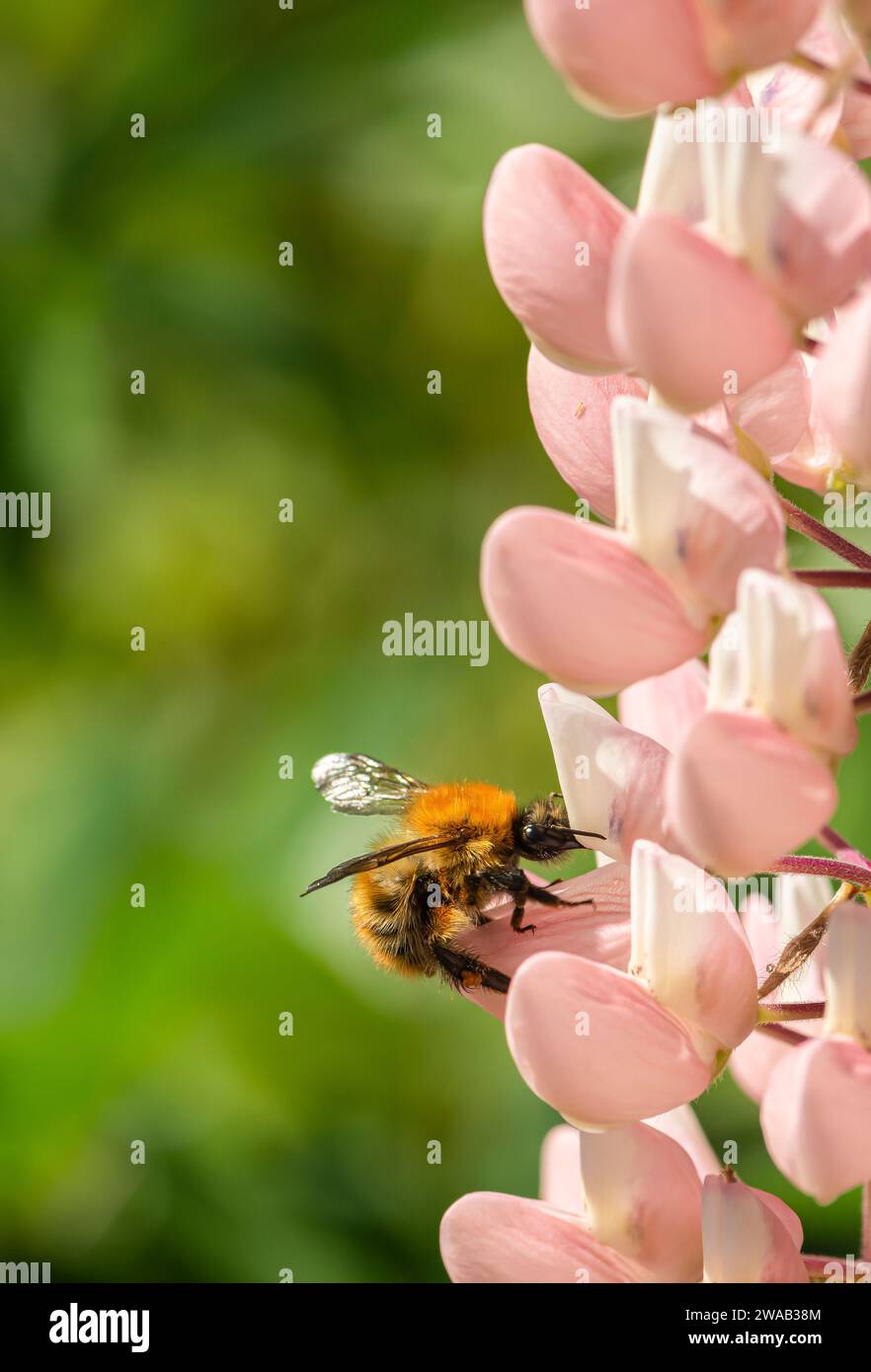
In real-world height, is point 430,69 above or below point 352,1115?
above

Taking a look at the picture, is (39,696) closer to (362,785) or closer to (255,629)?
(255,629)

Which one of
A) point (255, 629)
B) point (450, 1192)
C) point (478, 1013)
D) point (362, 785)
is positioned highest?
point (255, 629)

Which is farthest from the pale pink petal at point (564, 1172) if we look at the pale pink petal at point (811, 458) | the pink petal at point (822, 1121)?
the pale pink petal at point (811, 458)

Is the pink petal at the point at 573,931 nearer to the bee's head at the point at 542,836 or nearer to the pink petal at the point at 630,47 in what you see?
the bee's head at the point at 542,836

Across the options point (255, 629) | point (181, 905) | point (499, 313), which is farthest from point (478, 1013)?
point (499, 313)

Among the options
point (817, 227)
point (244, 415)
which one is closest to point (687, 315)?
point (817, 227)

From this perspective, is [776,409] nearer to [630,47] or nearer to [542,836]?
[630,47]
